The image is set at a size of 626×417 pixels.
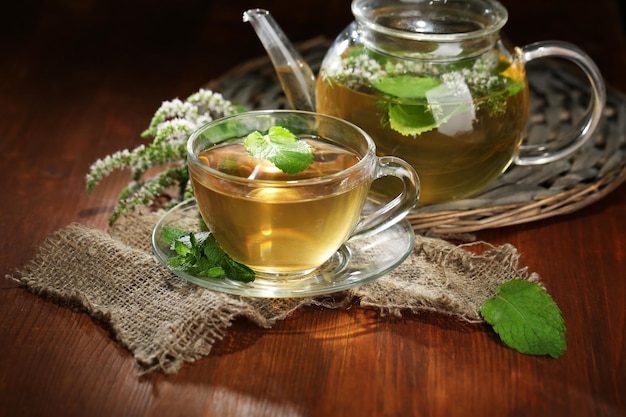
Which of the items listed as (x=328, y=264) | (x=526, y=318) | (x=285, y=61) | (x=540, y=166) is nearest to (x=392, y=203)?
(x=328, y=264)

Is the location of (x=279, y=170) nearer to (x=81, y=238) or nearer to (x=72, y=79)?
(x=81, y=238)

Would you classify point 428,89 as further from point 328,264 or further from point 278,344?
point 278,344

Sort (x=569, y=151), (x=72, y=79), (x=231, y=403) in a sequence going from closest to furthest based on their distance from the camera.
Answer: (x=231, y=403), (x=569, y=151), (x=72, y=79)

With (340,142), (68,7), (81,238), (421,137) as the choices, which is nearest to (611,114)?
(421,137)

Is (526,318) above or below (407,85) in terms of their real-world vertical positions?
below

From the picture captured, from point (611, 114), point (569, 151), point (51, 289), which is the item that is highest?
point (51, 289)

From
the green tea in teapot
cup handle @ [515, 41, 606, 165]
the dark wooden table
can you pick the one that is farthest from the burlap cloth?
cup handle @ [515, 41, 606, 165]
